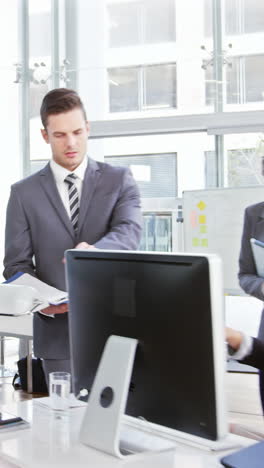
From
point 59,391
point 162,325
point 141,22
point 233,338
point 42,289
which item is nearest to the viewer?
point 162,325

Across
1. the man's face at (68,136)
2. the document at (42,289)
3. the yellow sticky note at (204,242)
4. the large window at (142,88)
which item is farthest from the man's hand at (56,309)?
the large window at (142,88)

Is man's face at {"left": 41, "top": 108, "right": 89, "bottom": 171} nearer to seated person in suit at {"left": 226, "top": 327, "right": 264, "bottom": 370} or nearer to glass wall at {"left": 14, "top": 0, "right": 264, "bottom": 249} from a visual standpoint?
seated person in suit at {"left": 226, "top": 327, "right": 264, "bottom": 370}

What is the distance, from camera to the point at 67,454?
1.41 metres

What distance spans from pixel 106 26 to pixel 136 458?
→ 19.8 feet

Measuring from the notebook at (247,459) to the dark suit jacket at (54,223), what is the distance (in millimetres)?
1023

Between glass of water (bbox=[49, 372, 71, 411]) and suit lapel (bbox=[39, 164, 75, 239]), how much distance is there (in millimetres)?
588

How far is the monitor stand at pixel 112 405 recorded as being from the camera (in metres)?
1.40

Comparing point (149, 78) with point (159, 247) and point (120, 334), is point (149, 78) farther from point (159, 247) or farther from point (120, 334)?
point (120, 334)

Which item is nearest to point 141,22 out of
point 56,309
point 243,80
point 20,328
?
point 243,80

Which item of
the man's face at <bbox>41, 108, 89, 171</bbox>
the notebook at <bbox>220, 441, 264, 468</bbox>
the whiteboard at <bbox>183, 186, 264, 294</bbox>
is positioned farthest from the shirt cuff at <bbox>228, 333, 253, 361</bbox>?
the whiteboard at <bbox>183, 186, 264, 294</bbox>

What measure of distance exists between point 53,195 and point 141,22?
4.86 meters

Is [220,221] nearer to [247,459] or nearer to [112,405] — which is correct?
[112,405]

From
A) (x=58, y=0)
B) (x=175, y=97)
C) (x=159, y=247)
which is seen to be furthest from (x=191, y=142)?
(x=58, y=0)

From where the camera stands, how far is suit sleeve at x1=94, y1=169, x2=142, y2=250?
216 cm
